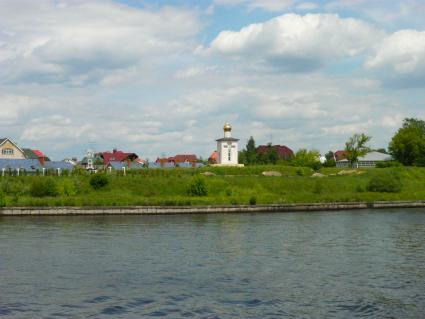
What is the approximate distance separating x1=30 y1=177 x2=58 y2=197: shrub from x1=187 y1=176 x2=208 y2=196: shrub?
16.6 m

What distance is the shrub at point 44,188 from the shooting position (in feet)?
232

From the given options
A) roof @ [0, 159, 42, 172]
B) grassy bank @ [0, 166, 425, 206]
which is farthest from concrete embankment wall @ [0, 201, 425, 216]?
roof @ [0, 159, 42, 172]

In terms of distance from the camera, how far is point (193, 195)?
245ft

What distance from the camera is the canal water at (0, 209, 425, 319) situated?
21359 mm

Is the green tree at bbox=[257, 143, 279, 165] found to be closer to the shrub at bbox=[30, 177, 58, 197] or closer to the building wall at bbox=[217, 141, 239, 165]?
the building wall at bbox=[217, 141, 239, 165]

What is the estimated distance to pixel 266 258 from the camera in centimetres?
3200

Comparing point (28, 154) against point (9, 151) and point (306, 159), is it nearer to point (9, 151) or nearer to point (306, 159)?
point (9, 151)

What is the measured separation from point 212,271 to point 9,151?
92.9 m

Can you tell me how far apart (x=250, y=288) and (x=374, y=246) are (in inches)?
594

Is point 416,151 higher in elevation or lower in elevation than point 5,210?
higher

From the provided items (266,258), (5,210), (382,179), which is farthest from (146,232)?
(382,179)

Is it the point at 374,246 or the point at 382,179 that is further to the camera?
the point at 382,179

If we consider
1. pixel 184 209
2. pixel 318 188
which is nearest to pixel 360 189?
pixel 318 188

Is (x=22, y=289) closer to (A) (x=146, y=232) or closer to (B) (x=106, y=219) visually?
(A) (x=146, y=232)
